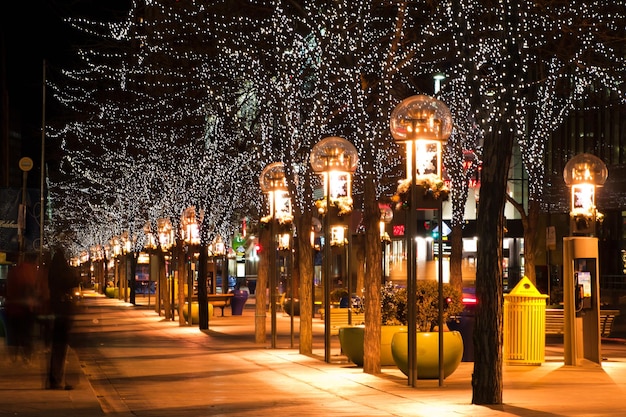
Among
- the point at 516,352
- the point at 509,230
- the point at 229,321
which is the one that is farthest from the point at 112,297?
the point at 516,352

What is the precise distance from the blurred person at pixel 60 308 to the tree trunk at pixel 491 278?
5709 mm

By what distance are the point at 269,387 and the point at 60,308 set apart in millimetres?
3365

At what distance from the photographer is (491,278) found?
1470 centimetres

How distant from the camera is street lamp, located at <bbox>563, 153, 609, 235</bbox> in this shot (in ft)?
77.0

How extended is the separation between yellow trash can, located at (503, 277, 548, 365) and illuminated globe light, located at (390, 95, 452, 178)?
429 centimetres

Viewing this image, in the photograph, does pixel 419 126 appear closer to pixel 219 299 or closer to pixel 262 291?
pixel 262 291

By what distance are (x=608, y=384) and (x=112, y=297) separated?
2575 inches

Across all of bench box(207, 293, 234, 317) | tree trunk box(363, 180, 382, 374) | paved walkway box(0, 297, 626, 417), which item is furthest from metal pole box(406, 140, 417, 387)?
bench box(207, 293, 234, 317)

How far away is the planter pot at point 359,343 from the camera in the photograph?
68.1 ft

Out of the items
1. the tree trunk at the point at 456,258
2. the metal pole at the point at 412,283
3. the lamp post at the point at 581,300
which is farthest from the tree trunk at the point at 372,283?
the tree trunk at the point at 456,258

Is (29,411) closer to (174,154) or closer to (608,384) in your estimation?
(608,384)

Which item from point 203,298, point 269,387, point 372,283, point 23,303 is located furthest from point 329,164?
point 203,298

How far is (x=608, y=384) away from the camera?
1767 cm

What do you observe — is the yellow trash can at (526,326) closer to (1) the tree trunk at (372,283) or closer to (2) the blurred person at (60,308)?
(1) the tree trunk at (372,283)
